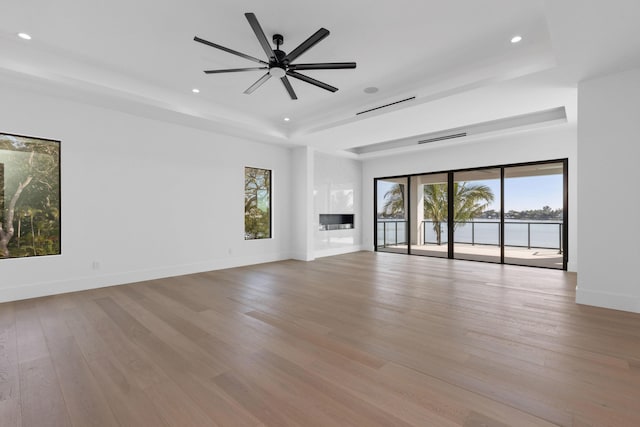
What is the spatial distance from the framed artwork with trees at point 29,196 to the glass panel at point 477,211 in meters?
7.82

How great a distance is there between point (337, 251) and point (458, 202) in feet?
11.0

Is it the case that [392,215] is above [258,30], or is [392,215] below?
below

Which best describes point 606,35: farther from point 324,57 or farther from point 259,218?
point 259,218

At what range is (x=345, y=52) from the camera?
3.62 metres

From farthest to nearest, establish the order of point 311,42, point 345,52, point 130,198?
point 130,198 → point 345,52 → point 311,42

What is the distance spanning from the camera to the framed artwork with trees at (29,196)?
395 centimetres

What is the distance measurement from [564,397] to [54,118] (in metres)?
6.30

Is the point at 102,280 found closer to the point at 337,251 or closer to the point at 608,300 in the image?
the point at 337,251

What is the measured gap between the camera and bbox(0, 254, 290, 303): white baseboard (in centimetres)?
393

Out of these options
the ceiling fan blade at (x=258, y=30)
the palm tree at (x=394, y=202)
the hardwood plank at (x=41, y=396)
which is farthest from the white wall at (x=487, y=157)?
the hardwood plank at (x=41, y=396)

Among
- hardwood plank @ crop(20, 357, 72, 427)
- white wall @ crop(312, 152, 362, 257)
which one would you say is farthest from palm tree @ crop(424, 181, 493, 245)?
hardwood plank @ crop(20, 357, 72, 427)

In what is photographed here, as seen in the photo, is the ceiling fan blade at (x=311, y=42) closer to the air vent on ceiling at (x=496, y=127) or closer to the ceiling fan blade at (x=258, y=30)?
the ceiling fan blade at (x=258, y=30)

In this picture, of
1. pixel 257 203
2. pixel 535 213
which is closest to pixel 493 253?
pixel 535 213

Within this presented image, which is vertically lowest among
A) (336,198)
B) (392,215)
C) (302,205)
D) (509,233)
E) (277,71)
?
(509,233)
